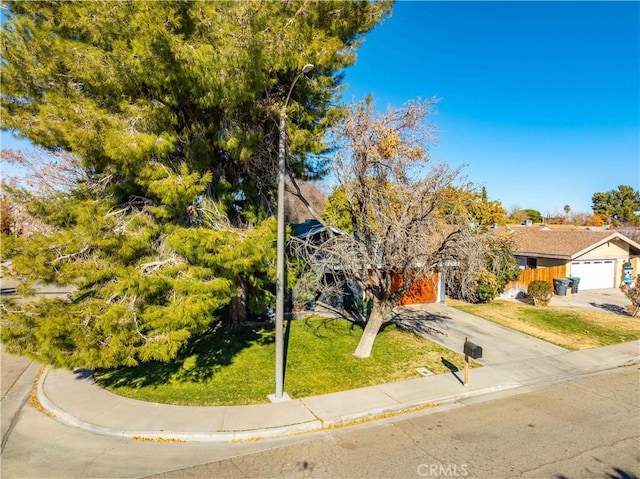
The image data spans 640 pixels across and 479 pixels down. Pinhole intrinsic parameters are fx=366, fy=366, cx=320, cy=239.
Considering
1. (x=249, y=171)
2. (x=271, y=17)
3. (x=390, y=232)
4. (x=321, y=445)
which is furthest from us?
(x=249, y=171)

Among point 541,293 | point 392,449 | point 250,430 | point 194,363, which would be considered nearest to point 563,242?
point 541,293

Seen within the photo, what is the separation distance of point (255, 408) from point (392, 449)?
9.30 ft

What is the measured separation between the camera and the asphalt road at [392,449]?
18.4ft

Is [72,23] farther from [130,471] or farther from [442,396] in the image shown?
[442,396]

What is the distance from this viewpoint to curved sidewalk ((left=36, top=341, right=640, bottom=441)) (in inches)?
262

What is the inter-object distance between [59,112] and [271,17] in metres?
4.67

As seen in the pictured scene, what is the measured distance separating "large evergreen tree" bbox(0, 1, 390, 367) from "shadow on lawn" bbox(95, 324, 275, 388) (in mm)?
2482

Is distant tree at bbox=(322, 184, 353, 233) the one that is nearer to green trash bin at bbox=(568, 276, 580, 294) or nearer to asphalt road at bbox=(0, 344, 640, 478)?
asphalt road at bbox=(0, 344, 640, 478)

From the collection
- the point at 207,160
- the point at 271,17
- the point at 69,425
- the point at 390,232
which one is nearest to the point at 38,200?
the point at 207,160

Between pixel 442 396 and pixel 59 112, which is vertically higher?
pixel 59 112

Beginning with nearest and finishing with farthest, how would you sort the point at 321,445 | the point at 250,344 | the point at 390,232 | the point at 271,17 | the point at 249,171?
1. the point at 321,445
2. the point at 271,17
3. the point at 390,232
4. the point at 249,171
5. the point at 250,344

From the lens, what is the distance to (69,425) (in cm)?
697

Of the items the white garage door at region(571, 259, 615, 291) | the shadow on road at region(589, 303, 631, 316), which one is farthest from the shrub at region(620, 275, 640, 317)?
the white garage door at region(571, 259, 615, 291)

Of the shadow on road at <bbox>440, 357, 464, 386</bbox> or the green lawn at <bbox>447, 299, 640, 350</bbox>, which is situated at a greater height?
the green lawn at <bbox>447, 299, 640, 350</bbox>
